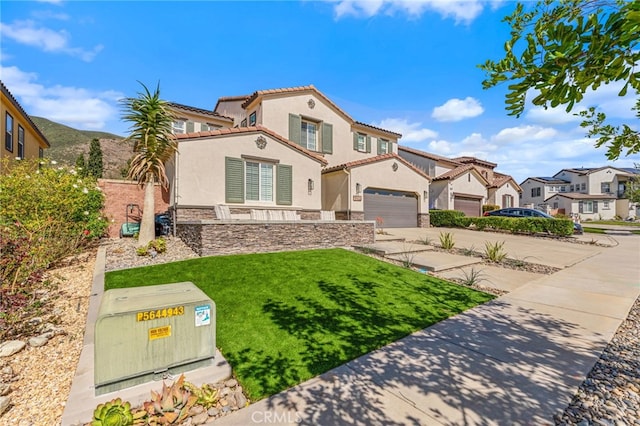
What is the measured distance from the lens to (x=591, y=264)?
392 inches

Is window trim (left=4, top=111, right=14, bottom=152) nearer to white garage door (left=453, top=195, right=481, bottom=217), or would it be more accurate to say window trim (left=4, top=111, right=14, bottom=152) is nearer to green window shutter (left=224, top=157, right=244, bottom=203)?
green window shutter (left=224, top=157, right=244, bottom=203)

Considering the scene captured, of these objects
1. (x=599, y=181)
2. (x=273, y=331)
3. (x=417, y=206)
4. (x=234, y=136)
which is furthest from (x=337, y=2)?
(x=599, y=181)

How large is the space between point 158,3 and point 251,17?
2778 millimetres

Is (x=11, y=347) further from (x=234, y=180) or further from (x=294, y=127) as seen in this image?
(x=294, y=127)

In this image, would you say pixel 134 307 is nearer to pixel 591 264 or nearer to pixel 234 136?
pixel 234 136

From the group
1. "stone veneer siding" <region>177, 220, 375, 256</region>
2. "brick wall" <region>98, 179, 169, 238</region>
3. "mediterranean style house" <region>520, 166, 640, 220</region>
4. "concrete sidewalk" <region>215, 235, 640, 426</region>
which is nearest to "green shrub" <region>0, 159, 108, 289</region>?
"brick wall" <region>98, 179, 169, 238</region>

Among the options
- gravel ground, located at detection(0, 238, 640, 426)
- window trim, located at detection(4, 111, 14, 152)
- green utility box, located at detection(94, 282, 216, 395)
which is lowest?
gravel ground, located at detection(0, 238, 640, 426)

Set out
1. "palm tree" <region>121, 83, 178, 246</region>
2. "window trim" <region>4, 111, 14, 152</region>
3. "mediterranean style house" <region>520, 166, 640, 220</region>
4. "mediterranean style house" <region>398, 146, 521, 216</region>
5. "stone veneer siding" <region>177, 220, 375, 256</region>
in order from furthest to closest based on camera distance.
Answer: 1. "mediterranean style house" <region>520, 166, 640, 220</region>
2. "mediterranean style house" <region>398, 146, 521, 216</region>
3. "window trim" <region>4, 111, 14, 152</region>
4. "palm tree" <region>121, 83, 178, 246</region>
5. "stone veneer siding" <region>177, 220, 375, 256</region>

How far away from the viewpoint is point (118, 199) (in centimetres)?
1311

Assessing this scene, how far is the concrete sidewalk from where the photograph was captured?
8.74 feet

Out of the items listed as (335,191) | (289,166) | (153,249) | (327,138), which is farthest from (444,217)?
(153,249)

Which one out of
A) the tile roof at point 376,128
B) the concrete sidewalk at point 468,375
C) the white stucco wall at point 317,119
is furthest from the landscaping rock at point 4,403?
the tile roof at point 376,128

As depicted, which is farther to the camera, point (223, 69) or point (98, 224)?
point (223, 69)

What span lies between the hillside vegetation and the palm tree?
52139 millimetres
